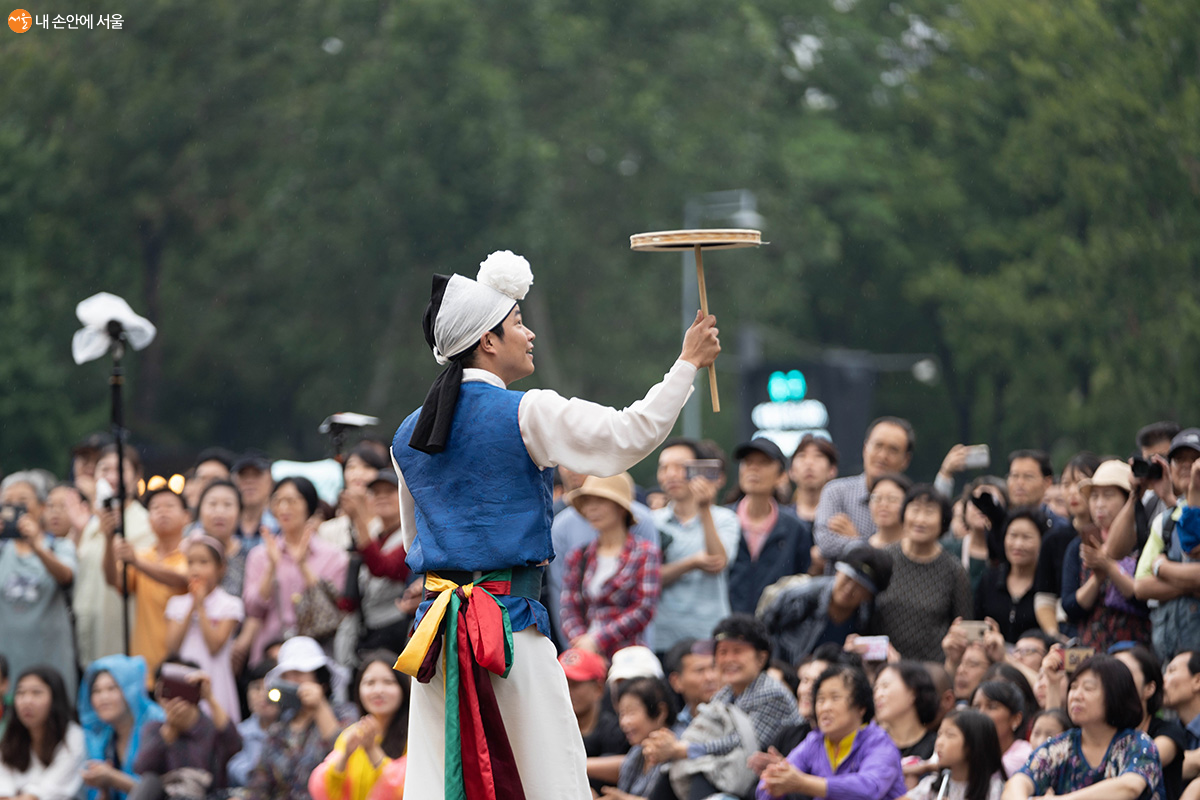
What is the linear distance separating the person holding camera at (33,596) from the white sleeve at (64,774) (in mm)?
611

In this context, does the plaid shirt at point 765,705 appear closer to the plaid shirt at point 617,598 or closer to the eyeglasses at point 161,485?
the plaid shirt at point 617,598

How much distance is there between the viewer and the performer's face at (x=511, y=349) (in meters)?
4.25

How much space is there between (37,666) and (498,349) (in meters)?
4.52

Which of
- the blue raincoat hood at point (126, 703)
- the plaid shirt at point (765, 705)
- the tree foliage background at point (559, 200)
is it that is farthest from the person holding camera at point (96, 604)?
the tree foliage background at point (559, 200)

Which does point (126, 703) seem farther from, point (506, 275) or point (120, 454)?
point (506, 275)

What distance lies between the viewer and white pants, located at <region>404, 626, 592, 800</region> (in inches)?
162

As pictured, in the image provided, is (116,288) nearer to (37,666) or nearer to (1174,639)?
(37,666)

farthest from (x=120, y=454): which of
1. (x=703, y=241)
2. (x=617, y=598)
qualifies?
(x=703, y=241)

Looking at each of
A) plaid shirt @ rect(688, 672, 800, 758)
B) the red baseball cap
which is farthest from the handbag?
plaid shirt @ rect(688, 672, 800, 758)

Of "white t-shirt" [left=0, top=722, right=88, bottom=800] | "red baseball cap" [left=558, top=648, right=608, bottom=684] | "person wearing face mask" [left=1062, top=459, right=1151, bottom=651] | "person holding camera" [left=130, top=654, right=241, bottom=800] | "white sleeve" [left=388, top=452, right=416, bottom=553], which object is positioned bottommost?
"white t-shirt" [left=0, top=722, right=88, bottom=800]

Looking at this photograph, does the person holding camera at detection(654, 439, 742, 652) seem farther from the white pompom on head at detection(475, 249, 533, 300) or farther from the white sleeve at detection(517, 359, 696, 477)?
the white sleeve at detection(517, 359, 696, 477)

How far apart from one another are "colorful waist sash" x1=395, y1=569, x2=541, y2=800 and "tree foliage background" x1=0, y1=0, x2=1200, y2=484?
590 inches

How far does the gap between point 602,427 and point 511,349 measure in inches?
15.6

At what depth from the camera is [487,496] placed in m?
4.11
